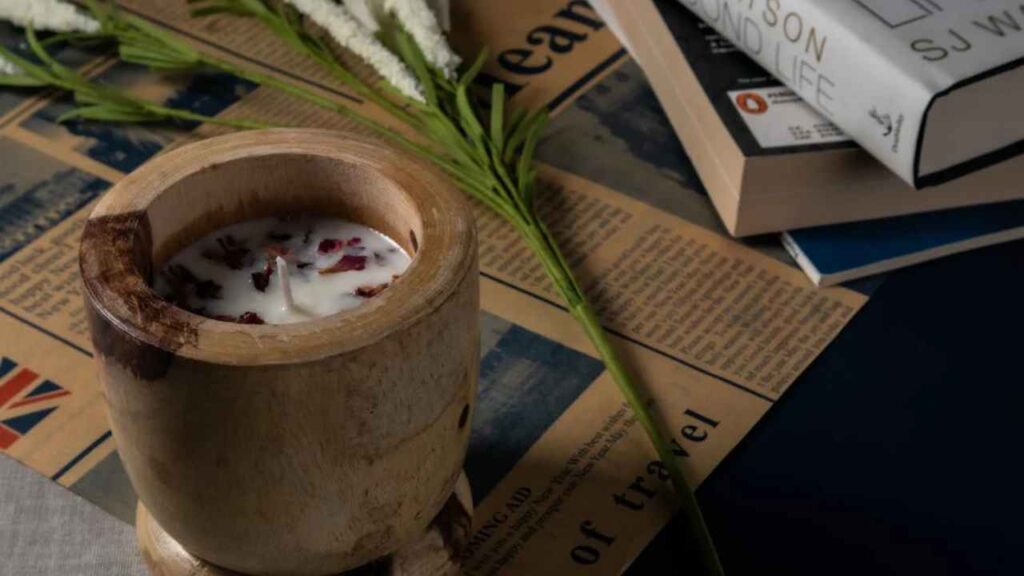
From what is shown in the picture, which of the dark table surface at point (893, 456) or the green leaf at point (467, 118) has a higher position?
the green leaf at point (467, 118)

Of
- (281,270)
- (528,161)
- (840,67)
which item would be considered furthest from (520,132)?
(281,270)

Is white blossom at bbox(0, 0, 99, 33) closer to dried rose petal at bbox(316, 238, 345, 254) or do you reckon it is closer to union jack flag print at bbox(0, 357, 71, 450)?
union jack flag print at bbox(0, 357, 71, 450)

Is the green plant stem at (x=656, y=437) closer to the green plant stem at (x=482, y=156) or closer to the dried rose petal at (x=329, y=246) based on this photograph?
the green plant stem at (x=482, y=156)

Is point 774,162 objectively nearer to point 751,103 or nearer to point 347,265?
point 751,103

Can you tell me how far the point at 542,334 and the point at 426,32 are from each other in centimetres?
17

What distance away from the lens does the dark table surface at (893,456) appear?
44 cm

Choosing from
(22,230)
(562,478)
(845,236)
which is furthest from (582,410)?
(22,230)

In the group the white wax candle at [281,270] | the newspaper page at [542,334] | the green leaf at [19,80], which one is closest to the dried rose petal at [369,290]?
the white wax candle at [281,270]

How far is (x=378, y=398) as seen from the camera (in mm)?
323

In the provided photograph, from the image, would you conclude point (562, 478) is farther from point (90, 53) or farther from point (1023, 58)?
point (90, 53)

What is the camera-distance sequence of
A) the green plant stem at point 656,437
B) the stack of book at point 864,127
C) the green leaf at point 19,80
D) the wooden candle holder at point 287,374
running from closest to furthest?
the wooden candle holder at point 287,374
the green plant stem at point 656,437
the stack of book at point 864,127
the green leaf at point 19,80

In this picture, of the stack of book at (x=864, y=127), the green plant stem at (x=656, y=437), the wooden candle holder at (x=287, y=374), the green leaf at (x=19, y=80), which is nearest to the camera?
the wooden candle holder at (x=287, y=374)

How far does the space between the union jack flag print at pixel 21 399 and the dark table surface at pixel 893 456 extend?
0.76 ft

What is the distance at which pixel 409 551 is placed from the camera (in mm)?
396
